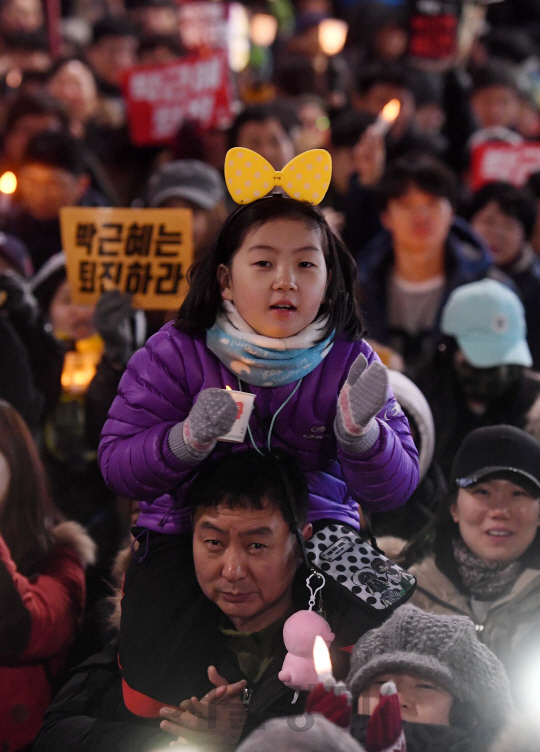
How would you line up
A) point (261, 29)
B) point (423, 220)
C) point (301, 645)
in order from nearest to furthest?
point (301, 645)
point (423, 220)
point (261, 29)

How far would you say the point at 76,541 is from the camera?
2699 millimetres

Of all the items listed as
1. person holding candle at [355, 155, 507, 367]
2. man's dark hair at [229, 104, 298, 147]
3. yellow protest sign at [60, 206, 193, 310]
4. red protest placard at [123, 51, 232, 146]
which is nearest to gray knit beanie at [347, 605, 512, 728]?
yellow protest sign at [60, 206, 193, 310]

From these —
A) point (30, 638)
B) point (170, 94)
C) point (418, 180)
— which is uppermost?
point (170, 94)

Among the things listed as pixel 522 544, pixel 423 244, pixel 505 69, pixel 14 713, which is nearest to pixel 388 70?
pixel 505 69

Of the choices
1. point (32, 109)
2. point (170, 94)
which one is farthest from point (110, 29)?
point (32, 109)

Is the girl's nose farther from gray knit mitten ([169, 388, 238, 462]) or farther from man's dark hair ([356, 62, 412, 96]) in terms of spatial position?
man's dark hair ([356, 62, 412, 96])

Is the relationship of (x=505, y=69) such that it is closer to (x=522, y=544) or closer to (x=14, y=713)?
(x=522, y=544)

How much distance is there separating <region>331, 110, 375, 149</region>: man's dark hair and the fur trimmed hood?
302cm

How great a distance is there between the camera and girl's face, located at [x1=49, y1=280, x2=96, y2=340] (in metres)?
3.39

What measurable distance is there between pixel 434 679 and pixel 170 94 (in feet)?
14.2

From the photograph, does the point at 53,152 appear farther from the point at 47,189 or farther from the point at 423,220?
the point at 423,220

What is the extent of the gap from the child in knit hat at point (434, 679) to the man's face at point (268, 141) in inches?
126

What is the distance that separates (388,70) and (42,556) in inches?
165

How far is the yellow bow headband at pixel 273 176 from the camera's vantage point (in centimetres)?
205
